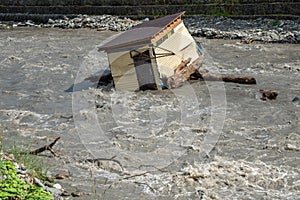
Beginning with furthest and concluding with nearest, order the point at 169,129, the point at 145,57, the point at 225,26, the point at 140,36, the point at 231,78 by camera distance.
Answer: the point at 225,26, the point at 231,78, the point at 140,36, the point at 145,57, the point at 169,129

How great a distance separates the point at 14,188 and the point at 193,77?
8.70 m

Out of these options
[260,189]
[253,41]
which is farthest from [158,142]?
[253,41]

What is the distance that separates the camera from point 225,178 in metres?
8.70

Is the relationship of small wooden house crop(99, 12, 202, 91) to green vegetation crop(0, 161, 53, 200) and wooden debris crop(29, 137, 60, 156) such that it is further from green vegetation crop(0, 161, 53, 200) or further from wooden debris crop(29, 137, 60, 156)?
green vegetation crop(0, 161, 53, 200)

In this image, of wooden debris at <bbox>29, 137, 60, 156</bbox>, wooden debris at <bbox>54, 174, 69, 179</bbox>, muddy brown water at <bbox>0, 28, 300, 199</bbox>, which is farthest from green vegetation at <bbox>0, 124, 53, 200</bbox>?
wooden debris at <bbox>29, 137, 60, 156</bbox>

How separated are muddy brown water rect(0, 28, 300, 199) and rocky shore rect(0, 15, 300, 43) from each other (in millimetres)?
1206

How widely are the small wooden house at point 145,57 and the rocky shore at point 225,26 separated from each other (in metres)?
5.61

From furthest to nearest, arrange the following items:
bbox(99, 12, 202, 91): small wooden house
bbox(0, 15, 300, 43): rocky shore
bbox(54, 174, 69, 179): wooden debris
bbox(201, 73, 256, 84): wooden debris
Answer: bbox(0, 15, 300, 43): rocky shore → bbox(201, 73, 256, 84): wooden debris → bbox(99, 12, 202, 91): small wooden house → bbox(54, 174, 69, 179): wooden debris

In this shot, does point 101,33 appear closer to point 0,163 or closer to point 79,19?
point 79,19

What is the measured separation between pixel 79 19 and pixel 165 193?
16661mm

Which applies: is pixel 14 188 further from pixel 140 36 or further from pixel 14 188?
pixel 140 36

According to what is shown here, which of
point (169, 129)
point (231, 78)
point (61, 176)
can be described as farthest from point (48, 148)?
point (231, 78)

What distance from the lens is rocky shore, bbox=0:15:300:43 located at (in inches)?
730

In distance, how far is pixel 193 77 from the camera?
14.4m
